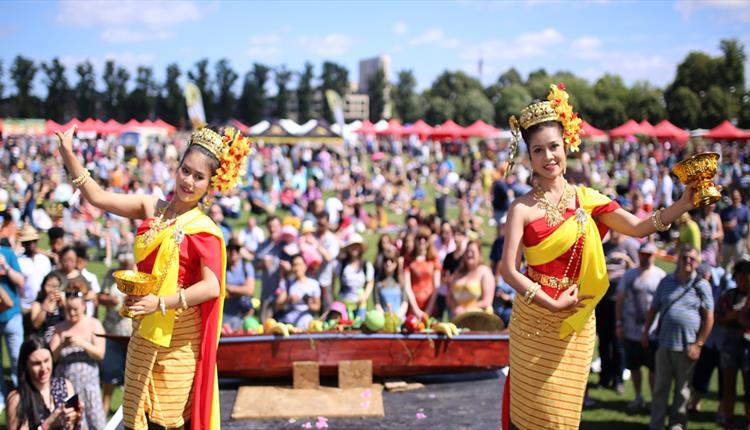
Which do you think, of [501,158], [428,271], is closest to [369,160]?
[501,158]

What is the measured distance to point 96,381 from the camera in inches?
215

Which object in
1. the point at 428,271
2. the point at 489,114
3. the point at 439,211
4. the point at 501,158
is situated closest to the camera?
the point at 428,271

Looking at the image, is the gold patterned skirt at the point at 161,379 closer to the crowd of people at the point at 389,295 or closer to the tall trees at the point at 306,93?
the crowd of people at the point at 389,295

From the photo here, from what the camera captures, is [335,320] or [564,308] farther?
[335,320]

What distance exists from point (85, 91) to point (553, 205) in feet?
310

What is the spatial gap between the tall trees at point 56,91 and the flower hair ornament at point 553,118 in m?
90.0

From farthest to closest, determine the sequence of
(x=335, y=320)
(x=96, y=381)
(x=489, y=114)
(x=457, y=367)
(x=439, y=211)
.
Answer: (x=489, y=114) < (x=439, y=211) < (x=335, y=320) < (x=457, y=367) < (x=96, y=381)

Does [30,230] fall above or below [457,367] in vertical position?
above

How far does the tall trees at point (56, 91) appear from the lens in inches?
3317

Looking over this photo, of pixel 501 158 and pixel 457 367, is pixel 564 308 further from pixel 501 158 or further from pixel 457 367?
pixel 501 158

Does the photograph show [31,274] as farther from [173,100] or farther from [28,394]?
[173,100]

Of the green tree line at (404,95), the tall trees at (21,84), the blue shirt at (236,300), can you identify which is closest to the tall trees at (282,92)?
the green tree line at (404,95)

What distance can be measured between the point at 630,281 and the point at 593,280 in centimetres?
357

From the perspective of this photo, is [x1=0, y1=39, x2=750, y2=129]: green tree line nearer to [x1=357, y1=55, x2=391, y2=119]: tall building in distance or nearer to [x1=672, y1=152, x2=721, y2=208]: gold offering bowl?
[x1=357, y1=55, x2=391, y2=119]: tall building in distance
